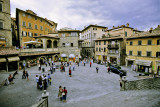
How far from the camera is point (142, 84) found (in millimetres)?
11273

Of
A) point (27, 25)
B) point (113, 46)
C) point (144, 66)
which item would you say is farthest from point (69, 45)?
point (144, 66)

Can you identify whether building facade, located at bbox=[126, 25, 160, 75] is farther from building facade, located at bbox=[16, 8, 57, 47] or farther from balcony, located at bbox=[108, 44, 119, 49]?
building facade, located at bbox=[16, 8, 57, 47]

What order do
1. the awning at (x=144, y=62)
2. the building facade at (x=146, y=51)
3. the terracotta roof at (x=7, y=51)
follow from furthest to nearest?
1. the awning at (x=144, y=62)
2. the building facade at (x=146, y=51)
3. the terracotta roof at (x=7, y=51)

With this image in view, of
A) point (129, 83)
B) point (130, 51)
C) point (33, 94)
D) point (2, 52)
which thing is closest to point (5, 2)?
point (2, 52)

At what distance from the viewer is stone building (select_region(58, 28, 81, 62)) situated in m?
30.0

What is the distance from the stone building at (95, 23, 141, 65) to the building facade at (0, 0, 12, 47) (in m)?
29.4

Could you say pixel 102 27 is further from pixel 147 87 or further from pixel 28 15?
pixel 147 87

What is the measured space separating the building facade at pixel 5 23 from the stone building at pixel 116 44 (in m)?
29.4

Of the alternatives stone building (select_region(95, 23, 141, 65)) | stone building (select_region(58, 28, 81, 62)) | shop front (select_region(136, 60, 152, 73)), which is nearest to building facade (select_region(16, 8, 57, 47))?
stone building (select_region(58, 28, 81, 62))

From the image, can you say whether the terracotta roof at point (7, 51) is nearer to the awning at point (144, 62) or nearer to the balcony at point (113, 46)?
the balcony at point (113, 46)

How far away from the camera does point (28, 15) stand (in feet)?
97.6

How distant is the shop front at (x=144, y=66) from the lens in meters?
21.2

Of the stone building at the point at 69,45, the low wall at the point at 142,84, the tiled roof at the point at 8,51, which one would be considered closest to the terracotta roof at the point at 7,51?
the tiled roof at the point at 8,51

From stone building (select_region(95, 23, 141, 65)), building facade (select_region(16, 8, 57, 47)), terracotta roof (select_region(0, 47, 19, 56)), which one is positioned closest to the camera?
terracotta roof (select_region(0, 47, 19, 56))
